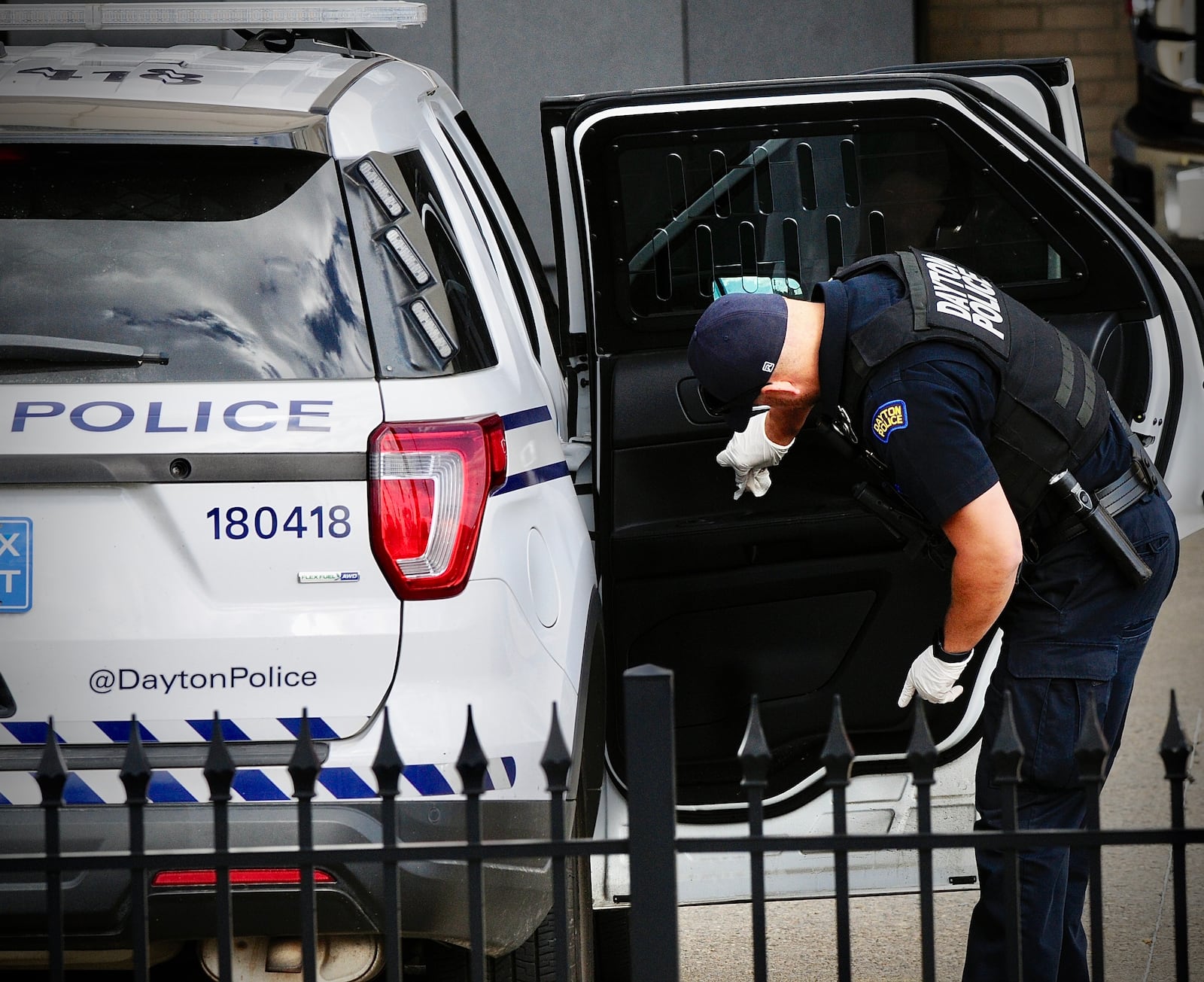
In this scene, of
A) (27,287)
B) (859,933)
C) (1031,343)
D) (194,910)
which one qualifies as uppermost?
(27,287)

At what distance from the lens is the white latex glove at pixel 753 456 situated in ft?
9.84

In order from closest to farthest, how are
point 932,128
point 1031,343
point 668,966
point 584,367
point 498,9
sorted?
point 668,966
point 1031,343
point 932,128
point 584,367
point 498,9

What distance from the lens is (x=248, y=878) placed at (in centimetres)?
220

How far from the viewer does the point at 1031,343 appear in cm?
268

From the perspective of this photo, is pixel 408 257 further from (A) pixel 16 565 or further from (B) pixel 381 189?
(A) pixel 16 565

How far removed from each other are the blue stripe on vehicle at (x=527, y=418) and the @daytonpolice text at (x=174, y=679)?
1.90 feet

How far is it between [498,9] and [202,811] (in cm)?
654

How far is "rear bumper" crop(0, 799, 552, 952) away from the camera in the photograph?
2.19 meters

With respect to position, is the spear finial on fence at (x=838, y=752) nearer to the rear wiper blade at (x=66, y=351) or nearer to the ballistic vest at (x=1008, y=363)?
the ballistic vest at (x=1008, y=363)

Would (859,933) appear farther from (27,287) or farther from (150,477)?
(27,287)

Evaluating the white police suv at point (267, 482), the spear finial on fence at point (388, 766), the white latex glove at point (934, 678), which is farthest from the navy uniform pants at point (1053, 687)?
the spear finial on fence at point (388, 766)

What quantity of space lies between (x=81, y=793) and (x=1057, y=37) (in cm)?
733

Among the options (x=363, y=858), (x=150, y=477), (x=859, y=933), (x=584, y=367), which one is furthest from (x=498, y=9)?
(x=363, y=858)

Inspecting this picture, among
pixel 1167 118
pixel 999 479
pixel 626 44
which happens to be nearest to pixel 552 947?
pixel 999 479
